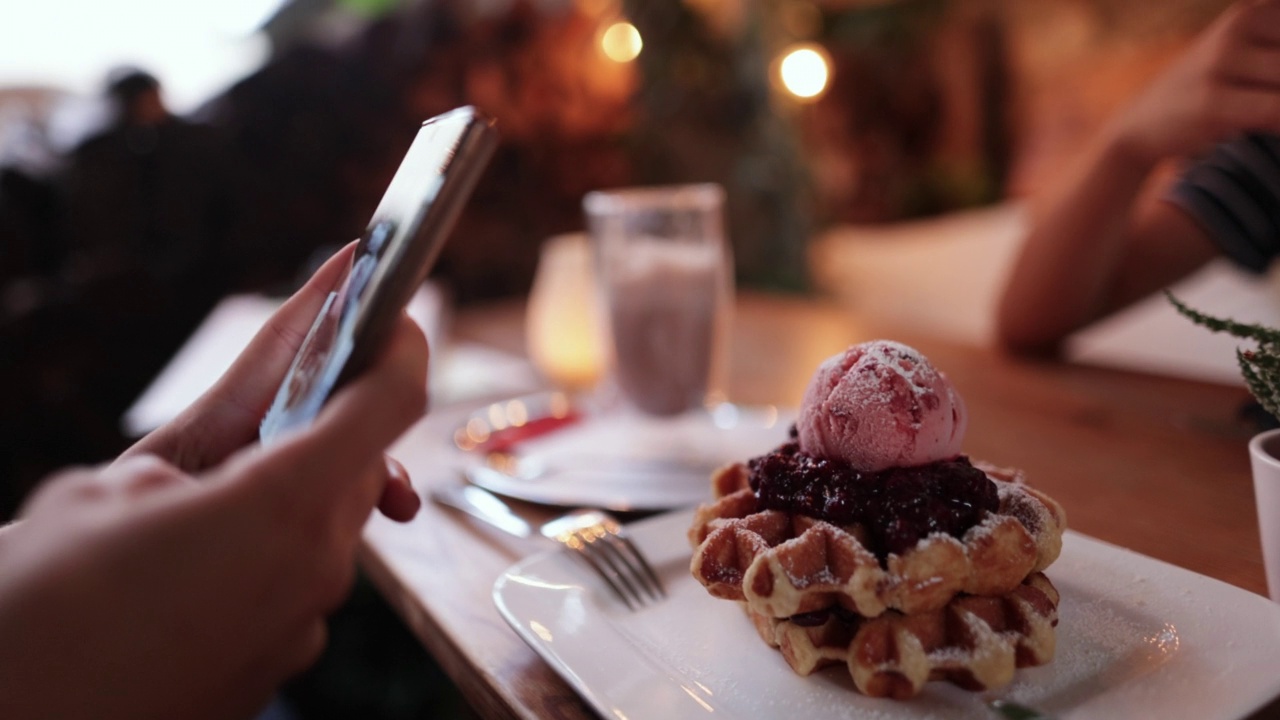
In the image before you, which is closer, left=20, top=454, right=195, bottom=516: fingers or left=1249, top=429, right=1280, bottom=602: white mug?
left=20, top=454, right=195, bottom=516: fingers

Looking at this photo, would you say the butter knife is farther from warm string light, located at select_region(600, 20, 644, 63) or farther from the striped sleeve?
warm string light, located at select_region(600, 20, 644, 63)

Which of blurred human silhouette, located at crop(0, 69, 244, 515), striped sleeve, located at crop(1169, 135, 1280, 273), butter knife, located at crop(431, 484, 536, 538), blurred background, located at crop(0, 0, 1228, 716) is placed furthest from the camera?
blurred background, located at crop(0, 0, 1228, 716)

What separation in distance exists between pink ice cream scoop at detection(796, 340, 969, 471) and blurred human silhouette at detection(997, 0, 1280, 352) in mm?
791

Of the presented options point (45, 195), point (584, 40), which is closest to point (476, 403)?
point (45, 195)

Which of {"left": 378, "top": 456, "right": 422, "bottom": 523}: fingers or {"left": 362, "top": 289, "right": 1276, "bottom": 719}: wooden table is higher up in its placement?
{"left": 378, "top": 456, "right": 422, "bottom": 523}: fingers

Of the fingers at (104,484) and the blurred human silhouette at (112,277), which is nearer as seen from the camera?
the fingers at (104,484)

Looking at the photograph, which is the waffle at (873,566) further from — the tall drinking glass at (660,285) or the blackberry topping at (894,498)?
the tall drinking glass at (660,285)

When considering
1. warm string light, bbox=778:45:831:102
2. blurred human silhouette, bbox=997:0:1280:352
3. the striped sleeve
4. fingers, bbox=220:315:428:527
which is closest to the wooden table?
blurred human silhouette, bbox=997:0:1280:352

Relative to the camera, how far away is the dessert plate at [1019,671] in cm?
56

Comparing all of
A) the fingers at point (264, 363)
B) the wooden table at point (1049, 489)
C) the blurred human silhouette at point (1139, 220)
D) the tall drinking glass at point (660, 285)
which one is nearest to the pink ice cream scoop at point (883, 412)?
the wooden table at point (1049, 489)

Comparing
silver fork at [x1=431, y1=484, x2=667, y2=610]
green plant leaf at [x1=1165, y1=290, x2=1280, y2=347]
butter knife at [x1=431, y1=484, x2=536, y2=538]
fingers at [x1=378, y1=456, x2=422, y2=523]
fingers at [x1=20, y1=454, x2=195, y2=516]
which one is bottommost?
butter knife at [x1=431, y1=484, x2=536, y2=538]

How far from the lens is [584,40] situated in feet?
10.2

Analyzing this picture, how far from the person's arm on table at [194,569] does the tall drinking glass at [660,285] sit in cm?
89

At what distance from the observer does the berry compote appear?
25.5 inches
